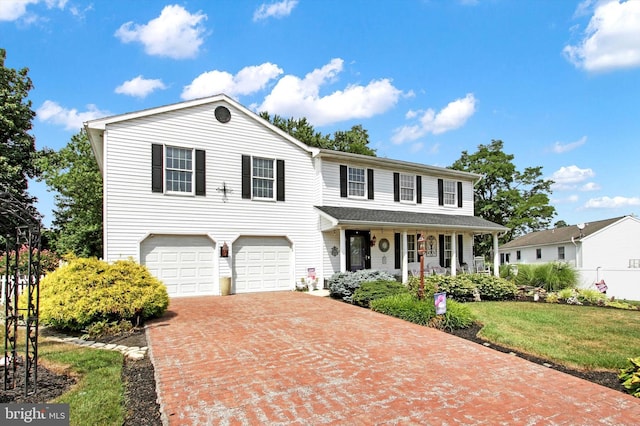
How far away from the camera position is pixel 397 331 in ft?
27.0

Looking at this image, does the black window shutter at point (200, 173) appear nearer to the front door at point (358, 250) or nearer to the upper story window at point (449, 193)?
the front door at point (358, 250)

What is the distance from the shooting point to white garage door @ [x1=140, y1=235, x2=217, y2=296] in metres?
12.9

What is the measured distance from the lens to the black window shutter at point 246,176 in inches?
575

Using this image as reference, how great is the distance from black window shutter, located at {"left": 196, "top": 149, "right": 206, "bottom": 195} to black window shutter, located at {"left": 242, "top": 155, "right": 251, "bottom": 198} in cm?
150

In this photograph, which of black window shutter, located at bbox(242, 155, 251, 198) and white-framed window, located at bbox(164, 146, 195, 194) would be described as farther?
black window shutter, located at bbox(242, 155, 251, 198)

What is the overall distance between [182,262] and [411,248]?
34.9 ft

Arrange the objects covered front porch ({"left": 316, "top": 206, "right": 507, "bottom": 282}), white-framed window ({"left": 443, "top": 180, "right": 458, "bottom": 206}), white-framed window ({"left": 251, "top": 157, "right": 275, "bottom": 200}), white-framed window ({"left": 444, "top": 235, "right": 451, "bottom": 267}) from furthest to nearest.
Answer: white-framed window ({"left": 443, "top": 180, "right": 458, "bottom": 206}), white-framed window ({"left": 444, "top": 235, "right": 451, "bottom": 267}), covered front porch ({"left": 316, "top": 206, "right": 507, "bottom": 282}), white-framed window ({"left": 251, "top": 157, "right": 275, "bottom": 200})

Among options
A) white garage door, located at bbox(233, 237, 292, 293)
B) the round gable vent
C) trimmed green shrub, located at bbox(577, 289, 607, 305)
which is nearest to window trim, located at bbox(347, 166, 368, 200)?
white garage door, located at bbox(233, 237, 292, 293)

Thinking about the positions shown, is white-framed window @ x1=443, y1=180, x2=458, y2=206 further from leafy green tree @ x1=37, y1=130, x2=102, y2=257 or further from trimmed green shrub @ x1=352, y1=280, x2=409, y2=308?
leafy green tree @ x1=37, y1=130, x2=102, y2=257

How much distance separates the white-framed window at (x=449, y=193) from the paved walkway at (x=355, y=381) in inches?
512

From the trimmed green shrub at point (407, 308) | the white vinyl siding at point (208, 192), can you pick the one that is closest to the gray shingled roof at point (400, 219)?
the white vinyl siding at point (208, 192)

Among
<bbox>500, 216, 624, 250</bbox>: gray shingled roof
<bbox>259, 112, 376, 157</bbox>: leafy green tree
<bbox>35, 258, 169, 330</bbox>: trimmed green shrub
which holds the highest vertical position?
<bbox>259, 112, 376, 157</bbox>: leafy green tree

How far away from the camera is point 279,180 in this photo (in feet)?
50.5

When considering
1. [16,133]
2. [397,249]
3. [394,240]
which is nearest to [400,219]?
[394,240]
